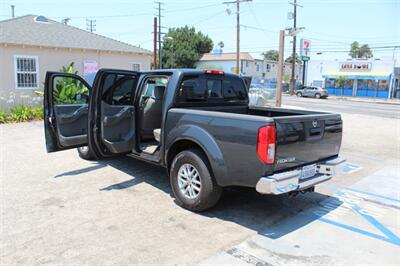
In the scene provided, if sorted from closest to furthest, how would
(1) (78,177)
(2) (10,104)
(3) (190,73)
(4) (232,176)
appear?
(4) (232,176) → (3) (190,73) → (1) (78,177) → (2) (10,104)

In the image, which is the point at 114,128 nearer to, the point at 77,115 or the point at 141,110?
the point at 141,110

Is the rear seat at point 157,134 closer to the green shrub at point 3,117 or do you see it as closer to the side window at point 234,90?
the side window at point 234,90

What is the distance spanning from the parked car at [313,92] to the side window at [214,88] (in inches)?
1477

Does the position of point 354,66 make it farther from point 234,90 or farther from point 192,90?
point 192,90

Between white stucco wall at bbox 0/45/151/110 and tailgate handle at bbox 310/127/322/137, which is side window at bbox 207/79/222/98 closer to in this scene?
tailgate handle at bbox 310/127/322/137

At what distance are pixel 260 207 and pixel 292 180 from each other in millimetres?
1142

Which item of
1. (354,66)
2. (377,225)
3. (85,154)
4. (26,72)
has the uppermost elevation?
(354,66)

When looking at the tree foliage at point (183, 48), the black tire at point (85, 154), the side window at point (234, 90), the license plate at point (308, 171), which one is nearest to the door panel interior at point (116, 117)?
the side window at point (234, 90)

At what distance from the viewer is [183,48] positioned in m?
57.8

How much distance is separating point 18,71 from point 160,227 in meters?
13.0

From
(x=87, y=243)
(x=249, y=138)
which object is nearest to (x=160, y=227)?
(x=87, y=243)

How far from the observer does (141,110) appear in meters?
5.85

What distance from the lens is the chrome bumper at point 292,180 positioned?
152 inches

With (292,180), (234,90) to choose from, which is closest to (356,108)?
(234,90)
